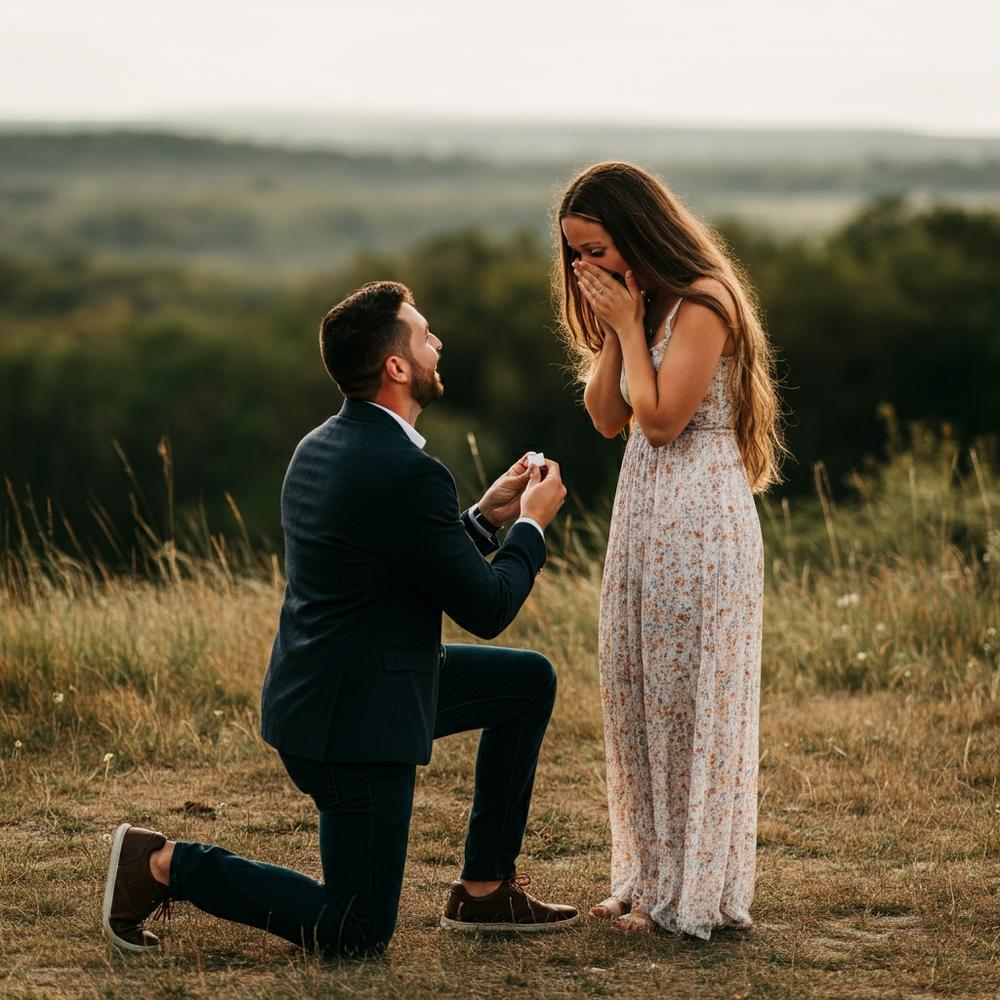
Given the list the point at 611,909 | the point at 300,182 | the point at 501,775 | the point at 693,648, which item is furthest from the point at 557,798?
the point at 300,182

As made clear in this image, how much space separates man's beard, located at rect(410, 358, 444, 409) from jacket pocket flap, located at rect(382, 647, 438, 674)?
2.03ft

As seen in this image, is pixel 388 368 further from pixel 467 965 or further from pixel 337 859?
pixel 467 965

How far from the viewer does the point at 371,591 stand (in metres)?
3.61

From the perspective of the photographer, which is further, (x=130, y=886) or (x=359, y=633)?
(x=130, y=886)

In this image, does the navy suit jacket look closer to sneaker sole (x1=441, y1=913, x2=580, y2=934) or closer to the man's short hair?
the man's short hair

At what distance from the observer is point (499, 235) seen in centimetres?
5300

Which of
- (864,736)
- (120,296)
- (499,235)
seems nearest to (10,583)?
(864,736)

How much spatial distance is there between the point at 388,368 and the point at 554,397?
32.3 metres

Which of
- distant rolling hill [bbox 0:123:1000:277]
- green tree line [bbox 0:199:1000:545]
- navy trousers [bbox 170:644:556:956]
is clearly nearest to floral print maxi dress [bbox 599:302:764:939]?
navy trousers [bbox 170:644:556:956]

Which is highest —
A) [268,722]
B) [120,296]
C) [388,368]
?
[388,368]

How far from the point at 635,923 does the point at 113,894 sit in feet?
4.48

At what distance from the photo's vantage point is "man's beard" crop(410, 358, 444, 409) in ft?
12.1

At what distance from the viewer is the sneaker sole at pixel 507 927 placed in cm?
405

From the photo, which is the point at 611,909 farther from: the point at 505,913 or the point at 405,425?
the point at 405,425
